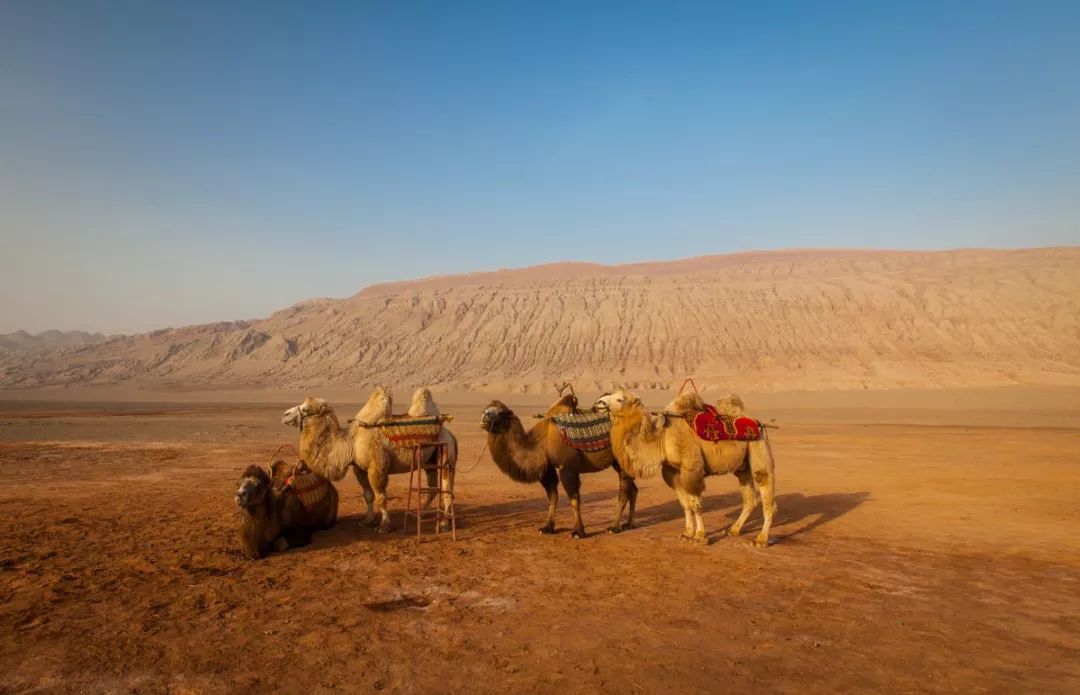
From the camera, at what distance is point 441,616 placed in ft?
22.0

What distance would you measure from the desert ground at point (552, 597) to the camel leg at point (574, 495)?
1.34 feet

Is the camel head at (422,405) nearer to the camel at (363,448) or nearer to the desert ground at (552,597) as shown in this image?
the camel at (363,448)

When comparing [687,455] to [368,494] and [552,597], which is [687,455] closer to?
[552,597]

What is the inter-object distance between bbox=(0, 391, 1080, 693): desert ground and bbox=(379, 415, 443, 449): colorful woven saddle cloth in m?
1.65

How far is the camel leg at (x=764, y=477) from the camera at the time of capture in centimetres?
975

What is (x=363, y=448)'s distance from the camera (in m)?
10.7

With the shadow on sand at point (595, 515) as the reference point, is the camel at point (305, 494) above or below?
above

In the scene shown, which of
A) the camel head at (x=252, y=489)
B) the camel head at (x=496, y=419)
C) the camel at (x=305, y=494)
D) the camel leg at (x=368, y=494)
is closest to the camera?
the camel head at (x=252, y=489)

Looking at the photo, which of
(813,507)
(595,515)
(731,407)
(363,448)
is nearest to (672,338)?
(813,507)

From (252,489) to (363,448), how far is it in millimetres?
2248

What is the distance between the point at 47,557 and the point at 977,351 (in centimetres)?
6441

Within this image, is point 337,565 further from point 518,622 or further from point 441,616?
point 518,622

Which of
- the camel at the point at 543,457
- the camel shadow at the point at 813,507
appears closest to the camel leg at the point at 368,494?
the camel at the point at 543,457

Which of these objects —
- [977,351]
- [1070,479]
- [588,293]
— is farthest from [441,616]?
[588,293]
